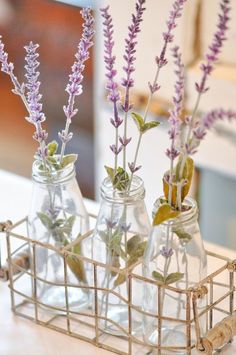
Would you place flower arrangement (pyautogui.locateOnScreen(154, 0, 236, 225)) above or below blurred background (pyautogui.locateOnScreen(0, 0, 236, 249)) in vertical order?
above

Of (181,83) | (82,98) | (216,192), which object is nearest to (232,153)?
(216,192)

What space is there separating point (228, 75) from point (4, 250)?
0.77 m

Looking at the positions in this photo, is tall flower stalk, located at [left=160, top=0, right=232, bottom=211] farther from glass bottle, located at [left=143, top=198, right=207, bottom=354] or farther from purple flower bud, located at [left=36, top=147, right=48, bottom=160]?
purple flower bud, located at [left=36, top=147, right=48, bottom=160]

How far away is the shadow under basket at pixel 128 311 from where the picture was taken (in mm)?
797

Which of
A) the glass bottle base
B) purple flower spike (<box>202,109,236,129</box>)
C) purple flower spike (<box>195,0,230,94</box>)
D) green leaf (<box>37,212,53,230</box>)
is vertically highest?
purple flower spike (<box>195,0,230,94</box>)

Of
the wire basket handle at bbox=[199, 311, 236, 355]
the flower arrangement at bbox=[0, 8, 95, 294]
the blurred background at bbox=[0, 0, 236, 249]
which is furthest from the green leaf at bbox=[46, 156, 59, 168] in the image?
the blurred background at bbox=[0, 0, 236, 249]

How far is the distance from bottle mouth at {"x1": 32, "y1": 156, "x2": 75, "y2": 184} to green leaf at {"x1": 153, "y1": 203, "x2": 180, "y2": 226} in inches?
5.9

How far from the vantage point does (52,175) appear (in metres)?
0.88

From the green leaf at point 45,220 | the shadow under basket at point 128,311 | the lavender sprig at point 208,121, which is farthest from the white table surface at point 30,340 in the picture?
the lavender sprig at point 208,121

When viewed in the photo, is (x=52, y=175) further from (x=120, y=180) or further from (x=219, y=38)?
(x=219, y=38)

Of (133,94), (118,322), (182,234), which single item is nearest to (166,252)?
(182,234)

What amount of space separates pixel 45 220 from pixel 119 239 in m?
0.10

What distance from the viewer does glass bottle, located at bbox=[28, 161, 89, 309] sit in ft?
2.90

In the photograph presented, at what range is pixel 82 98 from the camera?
2.10m
